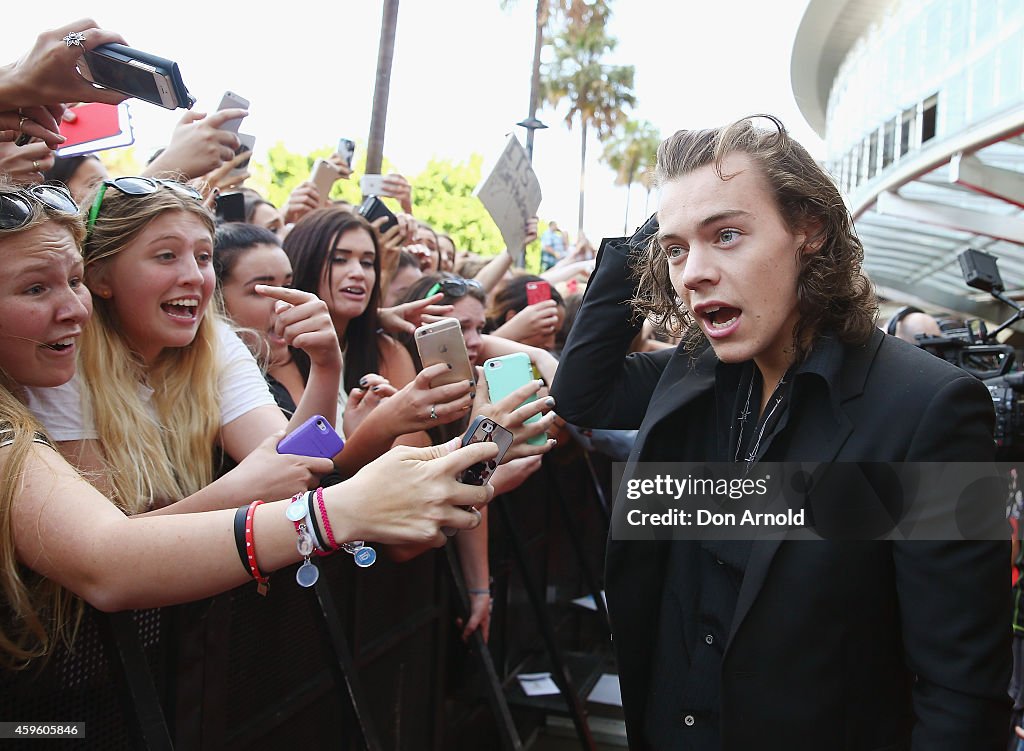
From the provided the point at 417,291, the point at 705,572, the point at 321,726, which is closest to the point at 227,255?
the point at 417,291

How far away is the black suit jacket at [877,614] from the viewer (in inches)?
57.4

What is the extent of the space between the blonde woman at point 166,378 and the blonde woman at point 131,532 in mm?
276

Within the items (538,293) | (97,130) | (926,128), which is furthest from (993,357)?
(926,128)

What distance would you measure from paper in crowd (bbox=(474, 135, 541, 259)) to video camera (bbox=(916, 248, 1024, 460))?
2.22 metres

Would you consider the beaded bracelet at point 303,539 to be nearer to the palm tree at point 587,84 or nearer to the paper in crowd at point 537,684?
the paper in crowd at point 537,684

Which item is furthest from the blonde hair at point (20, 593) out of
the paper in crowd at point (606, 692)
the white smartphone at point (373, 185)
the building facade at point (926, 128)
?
the building facade at point (926, 128)

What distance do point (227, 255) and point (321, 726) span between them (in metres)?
1.72

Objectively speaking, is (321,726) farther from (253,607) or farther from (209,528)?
(209,528)

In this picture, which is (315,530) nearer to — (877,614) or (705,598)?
(705,598)

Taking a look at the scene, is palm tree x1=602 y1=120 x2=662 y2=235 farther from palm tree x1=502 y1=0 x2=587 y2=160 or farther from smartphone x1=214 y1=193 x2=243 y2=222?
smartphone x1=214 y1=193 x2=243 y2=222

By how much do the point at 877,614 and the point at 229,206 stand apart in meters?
3.09

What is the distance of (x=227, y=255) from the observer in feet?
10.0

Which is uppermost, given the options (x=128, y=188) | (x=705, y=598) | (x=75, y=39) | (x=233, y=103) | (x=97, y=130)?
(x=75, y=39)

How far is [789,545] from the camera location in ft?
5.15
